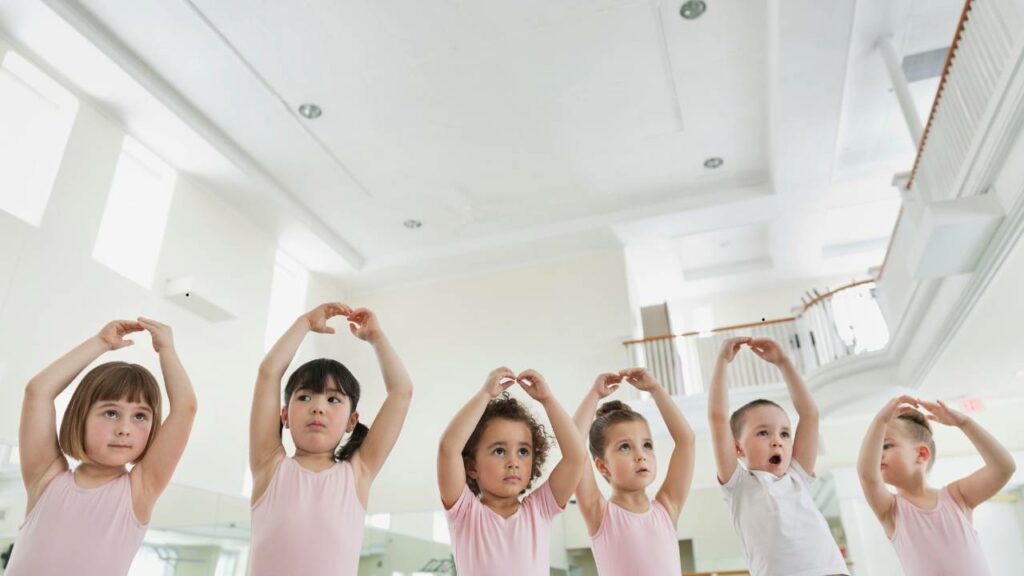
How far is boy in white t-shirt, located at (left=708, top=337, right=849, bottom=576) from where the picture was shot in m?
2.55

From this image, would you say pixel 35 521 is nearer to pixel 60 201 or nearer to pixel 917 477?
pixel 917 477

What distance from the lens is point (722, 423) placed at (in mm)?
2709

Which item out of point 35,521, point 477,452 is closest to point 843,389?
point 477,452

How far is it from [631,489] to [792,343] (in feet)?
28.8

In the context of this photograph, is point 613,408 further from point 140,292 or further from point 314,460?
point 140,292

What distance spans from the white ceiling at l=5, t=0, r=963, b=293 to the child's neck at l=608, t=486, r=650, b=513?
609 cm

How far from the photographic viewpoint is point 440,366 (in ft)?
40.1

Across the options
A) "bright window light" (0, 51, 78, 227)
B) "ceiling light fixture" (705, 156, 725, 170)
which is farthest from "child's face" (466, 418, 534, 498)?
"ceiling light fixture" (705, 156, 725, 170)

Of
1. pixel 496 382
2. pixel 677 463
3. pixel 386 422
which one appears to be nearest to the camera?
pixel 386 422

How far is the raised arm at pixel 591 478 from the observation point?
2570mm

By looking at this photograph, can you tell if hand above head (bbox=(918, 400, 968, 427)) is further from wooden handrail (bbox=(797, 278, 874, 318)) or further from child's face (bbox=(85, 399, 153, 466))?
wooden handrail (bbox=(797, 278, 874, 318))

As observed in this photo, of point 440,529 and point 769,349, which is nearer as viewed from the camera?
point 769,349

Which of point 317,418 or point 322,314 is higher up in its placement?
point 322,314

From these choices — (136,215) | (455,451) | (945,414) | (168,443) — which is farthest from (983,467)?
(136,215)
